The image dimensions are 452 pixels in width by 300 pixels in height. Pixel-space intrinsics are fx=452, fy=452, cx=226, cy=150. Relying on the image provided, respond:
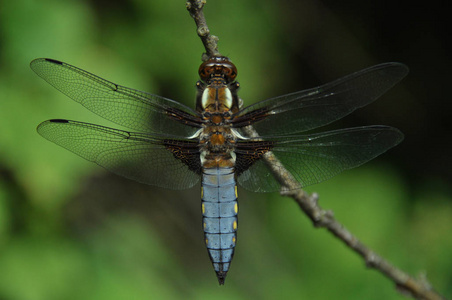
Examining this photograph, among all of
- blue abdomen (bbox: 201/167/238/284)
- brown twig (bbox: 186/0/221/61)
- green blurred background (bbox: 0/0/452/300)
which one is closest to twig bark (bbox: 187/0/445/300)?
brown twig (bbox: 186/0/221/61)

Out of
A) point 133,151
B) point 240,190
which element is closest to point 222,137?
point 133,151

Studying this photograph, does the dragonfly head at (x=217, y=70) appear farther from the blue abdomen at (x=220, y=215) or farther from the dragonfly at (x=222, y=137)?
the blue abdomen at (x=220, y=215)

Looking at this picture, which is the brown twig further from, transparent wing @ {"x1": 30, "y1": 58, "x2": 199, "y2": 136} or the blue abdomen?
the blue abdomen

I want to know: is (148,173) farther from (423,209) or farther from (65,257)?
(423,209)

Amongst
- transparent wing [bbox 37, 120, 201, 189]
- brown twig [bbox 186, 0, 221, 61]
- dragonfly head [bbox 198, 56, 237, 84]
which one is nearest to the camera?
brown twig [bbox 186, 0, 221, 61]

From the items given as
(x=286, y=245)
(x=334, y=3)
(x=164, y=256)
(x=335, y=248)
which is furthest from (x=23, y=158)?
(x=334, y=3)

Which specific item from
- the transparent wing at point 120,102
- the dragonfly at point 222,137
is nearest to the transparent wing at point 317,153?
the dragonfly at point 222,137
